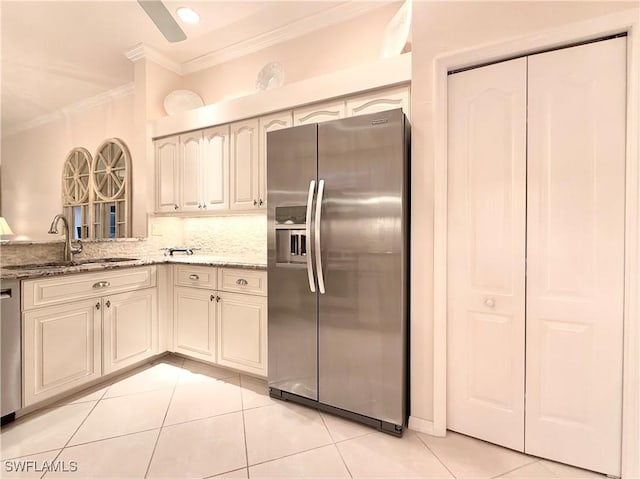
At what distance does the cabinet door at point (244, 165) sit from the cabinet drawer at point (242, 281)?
621 millimetres

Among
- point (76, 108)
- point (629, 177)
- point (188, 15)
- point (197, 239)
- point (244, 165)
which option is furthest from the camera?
point (76, 108)

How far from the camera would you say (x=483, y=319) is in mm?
1729

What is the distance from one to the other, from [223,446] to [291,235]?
4.09 feet

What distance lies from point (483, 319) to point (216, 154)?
8.35ft

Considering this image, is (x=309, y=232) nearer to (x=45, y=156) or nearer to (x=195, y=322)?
(x=195, y=322)

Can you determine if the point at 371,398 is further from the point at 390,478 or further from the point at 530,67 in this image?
the point at 530,67

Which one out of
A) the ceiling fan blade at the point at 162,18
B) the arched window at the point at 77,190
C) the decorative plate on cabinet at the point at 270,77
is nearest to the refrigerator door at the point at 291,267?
the ceiling fan blade at the point at 162,18

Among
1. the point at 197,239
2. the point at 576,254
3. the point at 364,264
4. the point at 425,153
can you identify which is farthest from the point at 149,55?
the point at 576,254

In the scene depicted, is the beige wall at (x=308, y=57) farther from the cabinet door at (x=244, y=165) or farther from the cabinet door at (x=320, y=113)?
the cabinet door at (x=244, y=165)

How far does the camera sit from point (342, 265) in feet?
6.10

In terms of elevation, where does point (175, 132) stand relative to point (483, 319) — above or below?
above

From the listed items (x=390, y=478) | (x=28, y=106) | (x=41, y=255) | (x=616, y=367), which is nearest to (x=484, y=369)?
(x=616, y=367)

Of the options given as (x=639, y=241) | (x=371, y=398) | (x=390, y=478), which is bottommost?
(x=390, y=478)

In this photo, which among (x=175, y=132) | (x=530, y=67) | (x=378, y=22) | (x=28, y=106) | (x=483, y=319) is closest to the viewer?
(x=530, y=67)
